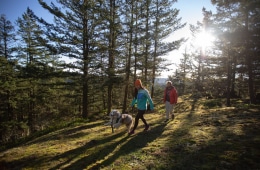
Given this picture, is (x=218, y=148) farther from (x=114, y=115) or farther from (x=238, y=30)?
(x=238, y=30)

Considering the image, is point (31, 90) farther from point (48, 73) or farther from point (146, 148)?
point (146, 148)

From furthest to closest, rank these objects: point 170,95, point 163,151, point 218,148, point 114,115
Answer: point 170,95 < point 114,115 < point 163,151 < point 218,148

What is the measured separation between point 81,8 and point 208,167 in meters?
13.0

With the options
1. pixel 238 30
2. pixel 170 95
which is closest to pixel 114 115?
pixel 170 95

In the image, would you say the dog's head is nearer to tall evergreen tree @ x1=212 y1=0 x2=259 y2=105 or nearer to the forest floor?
the forest floor

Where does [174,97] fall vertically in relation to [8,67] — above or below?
below

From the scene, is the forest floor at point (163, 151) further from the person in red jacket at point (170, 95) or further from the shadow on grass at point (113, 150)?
the person in red jacket at point (170, 95)

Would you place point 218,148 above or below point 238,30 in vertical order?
below

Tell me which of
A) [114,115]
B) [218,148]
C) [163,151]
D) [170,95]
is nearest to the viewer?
[218,148]

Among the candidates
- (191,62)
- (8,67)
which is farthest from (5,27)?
(191,62)

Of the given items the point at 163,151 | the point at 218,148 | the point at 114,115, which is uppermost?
the point at 114,115

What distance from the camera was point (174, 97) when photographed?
32.4ft

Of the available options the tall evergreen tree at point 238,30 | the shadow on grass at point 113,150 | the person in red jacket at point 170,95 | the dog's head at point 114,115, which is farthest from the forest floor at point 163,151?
the tall evergreen tree at point 238,30

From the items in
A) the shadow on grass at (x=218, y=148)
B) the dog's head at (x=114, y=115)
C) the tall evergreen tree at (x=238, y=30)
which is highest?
the tall evergreen tree at (x=238, y=30)
